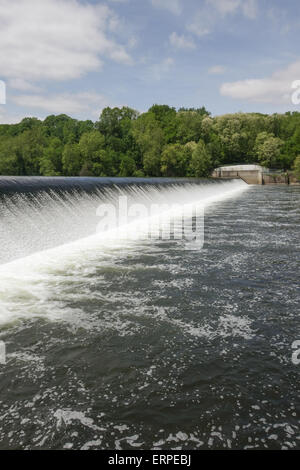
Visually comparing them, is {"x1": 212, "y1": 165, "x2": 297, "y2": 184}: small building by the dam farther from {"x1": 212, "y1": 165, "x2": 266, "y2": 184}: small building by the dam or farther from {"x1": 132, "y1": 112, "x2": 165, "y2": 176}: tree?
{"x1": 132, "y1": 112, "x2": 165, "y2": 176}: tree

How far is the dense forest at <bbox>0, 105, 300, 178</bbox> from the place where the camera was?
71.8m

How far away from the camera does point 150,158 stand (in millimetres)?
77750

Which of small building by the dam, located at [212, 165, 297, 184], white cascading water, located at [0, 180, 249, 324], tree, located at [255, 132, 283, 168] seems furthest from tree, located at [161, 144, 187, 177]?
white cascading water, located at [0, 180, 249, 324]

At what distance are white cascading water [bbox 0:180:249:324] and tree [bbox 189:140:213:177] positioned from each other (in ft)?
198

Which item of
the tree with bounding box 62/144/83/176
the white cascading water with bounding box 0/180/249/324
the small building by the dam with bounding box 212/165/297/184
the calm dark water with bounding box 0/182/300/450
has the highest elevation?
the tree with bounding box 62/144/83/176

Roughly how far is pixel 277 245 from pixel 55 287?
673 cm

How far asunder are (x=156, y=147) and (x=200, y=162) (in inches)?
422

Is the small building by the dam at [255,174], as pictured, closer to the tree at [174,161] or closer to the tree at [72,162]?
the tree at [174,161]

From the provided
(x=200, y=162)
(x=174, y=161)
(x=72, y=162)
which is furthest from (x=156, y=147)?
(x=72, y=162)

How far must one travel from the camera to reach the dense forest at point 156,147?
7175 cm

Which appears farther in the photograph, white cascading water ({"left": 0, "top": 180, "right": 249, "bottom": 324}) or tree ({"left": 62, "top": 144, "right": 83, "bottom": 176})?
tree ({"left": 62, "top": 144, "right": 83, "bottom": 176})

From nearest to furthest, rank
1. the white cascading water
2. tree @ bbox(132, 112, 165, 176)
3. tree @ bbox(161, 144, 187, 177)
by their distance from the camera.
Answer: the white cascading water → tree @ bbox(161, 144, 187, 177) → tree @ bbox(132, 112, 165, 176)

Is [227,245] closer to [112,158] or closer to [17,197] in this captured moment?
[17,197]

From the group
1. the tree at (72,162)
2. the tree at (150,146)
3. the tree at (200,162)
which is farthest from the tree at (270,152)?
the tree at (72,162)
